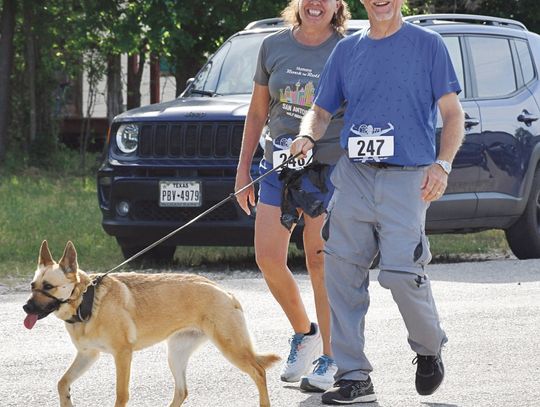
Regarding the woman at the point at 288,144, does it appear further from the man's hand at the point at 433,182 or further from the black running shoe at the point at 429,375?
the man's hand at the point at 433,182

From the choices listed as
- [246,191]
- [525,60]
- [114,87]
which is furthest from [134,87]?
[246,191]

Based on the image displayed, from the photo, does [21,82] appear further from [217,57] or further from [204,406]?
[204,406]

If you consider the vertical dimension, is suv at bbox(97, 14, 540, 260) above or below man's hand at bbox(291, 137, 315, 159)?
below

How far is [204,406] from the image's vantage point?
6109 millimetres

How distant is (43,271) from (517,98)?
22.1 ft

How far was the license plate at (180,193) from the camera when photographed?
1020 centimetres

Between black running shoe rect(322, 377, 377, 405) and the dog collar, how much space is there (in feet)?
3.91

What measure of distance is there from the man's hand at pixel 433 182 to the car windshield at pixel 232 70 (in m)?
5.10

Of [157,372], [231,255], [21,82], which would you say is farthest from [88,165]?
[157,372]

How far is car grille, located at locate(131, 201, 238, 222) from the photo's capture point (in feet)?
33.7

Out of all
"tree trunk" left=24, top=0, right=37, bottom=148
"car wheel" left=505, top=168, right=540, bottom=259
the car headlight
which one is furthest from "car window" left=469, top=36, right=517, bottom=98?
"tree trunk" left=24, top=0, right=37, bottom=148

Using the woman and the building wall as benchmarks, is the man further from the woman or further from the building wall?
the building wall

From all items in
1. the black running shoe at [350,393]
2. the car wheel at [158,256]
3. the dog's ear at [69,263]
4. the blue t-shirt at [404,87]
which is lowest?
the car wheel at [158,256]

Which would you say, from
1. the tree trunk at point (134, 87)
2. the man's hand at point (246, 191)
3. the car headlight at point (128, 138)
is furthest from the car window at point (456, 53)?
the tree trunk at point (134, 87)
